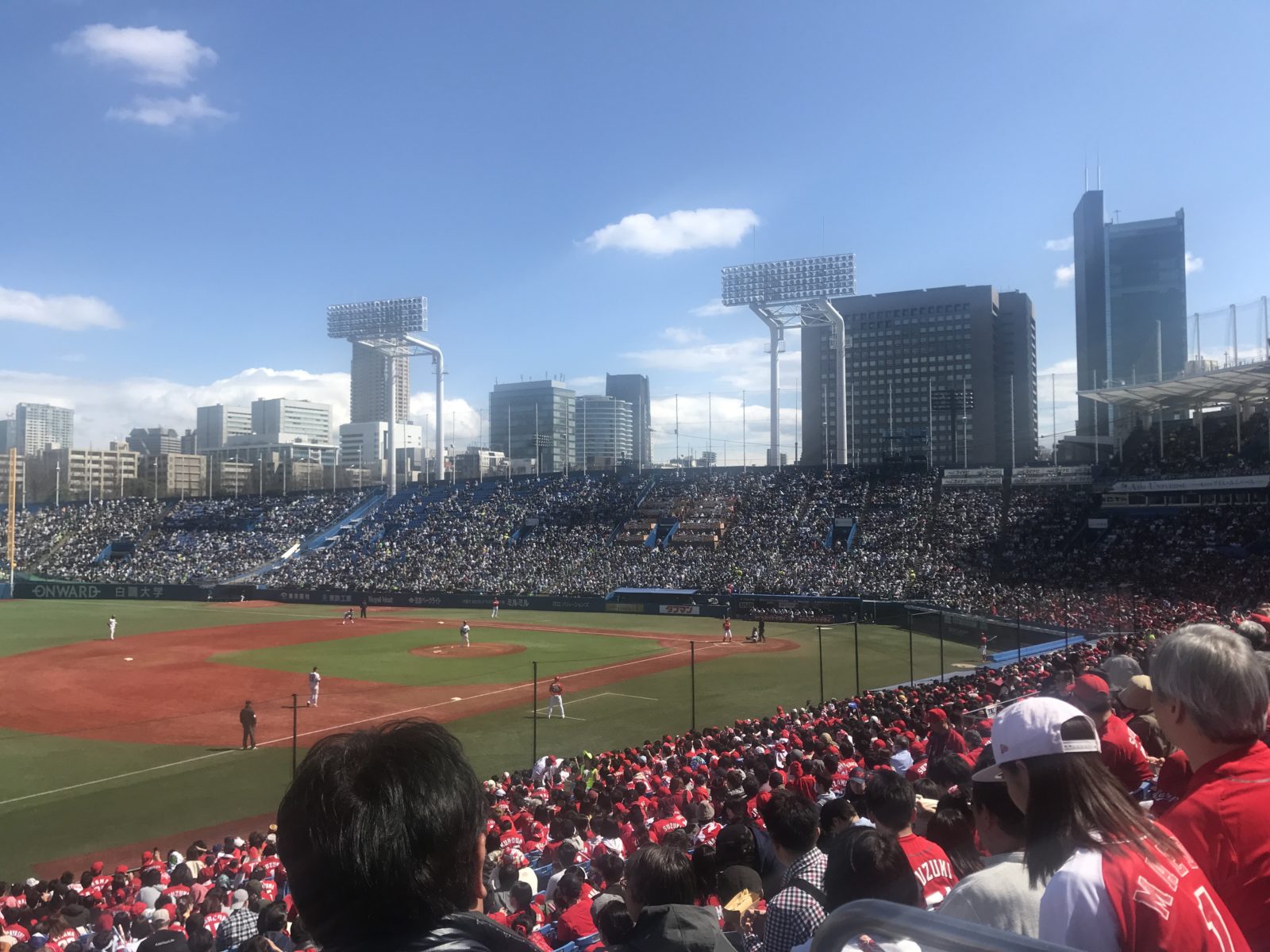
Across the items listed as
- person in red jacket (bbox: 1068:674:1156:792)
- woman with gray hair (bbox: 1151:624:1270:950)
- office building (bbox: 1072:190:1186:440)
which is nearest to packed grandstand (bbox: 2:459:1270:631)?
person in red jacket (bbox: 1068:674:1156:792)

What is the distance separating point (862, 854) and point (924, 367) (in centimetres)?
15835

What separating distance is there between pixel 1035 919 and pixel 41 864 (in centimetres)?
1737

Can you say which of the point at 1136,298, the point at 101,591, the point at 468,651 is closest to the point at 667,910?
the point at 468,651

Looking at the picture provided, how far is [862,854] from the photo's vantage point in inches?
153

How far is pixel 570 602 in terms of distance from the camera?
2243 inches

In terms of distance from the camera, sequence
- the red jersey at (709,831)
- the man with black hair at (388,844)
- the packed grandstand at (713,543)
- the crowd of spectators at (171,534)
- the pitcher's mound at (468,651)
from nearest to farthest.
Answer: the man with black hair at (388,844) < the red jersey at (709,831) < the pitcher's mound at (468,651) < the packed grandstand at (713,543) < the crowd of spectators at (171,534)

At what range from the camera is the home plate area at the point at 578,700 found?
25414 mm

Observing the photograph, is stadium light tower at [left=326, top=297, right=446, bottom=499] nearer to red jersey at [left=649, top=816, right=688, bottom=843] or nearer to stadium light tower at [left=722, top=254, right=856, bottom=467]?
stadium light tower at [left=722, top=254, right=856, bottom=467]

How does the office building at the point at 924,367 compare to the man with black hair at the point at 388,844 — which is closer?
the man with black hair at the point at 388,844

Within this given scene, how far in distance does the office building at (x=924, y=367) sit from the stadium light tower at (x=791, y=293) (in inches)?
2748

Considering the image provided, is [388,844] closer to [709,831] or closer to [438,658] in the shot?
[709,831]

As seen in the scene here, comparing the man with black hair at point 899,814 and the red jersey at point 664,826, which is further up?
the man with black hair at point 899,814

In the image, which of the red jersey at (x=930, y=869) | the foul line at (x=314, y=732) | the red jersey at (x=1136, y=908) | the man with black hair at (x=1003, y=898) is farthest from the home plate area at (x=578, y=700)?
the red jersey at (x=1136, y=908)

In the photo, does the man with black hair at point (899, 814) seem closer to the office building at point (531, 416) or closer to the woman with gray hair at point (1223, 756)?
the woman with gray hair at point (1223, 756)
